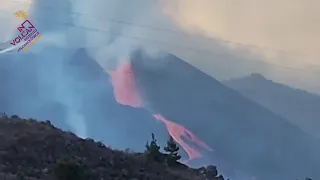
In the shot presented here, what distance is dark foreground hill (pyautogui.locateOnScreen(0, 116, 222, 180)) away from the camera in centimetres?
2026

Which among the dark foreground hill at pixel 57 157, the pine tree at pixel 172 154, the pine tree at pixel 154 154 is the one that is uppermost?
the pine tree at pixel 172 154

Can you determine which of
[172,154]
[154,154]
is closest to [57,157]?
[154,154]

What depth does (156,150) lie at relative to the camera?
85.6 ft

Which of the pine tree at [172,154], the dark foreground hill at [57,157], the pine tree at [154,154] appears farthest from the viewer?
the pine tree at [172,154]

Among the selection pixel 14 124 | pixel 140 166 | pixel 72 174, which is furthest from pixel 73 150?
pixel 72 174

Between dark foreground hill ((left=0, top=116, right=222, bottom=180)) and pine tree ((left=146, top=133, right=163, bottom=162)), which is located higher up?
pine tree ((left=146, top=133, right=163, bottom=162))

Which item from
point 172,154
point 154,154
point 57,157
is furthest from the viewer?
point 172,154

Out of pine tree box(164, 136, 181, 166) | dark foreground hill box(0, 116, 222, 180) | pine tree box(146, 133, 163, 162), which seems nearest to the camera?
dark foreground hill box(0, 116, 222, 180)

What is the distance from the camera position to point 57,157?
22.2 meters

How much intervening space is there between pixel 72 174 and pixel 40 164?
A: 19.4 ft

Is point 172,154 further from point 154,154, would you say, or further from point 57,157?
point 57,157

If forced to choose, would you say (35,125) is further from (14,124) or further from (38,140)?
(38,140)

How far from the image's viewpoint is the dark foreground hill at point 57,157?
20.3 metres

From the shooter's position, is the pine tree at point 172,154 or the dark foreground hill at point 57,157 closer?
the dark foreground hill at point 57,157
